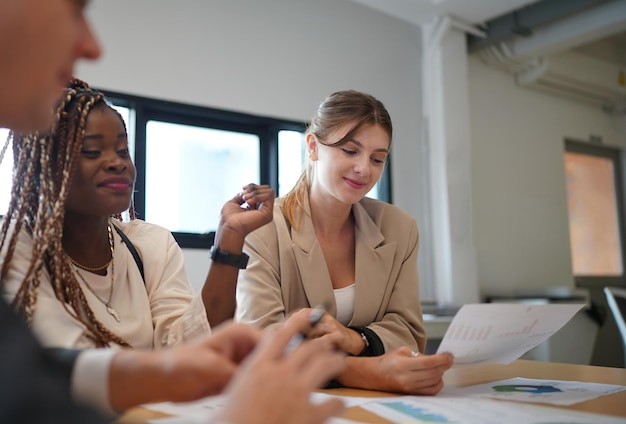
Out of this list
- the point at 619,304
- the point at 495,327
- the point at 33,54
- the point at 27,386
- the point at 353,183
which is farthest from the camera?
the point at 619,304

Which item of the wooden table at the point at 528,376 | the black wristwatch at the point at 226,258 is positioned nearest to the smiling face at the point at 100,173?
the black wristwatch at the point at 226,258

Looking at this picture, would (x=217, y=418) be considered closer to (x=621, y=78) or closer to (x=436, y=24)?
(x=436, y=24)

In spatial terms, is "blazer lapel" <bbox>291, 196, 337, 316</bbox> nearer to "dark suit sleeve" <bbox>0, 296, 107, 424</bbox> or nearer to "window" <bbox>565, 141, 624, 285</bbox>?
"dark suit sleeve" <bbox>0, 296, 107, 424</bbox>

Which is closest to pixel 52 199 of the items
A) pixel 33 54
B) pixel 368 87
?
pixel 33 54

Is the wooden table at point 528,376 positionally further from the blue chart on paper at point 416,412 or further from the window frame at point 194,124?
the window frame at point 194,124

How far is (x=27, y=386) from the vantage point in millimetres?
408

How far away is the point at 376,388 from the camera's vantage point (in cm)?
121

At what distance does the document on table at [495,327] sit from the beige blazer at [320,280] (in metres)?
0.27

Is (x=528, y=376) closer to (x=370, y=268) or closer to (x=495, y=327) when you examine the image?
(x=495, y=327)

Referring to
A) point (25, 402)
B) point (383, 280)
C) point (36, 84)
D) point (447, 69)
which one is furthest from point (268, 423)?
point (447, 69)

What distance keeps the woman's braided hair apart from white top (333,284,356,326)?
2.29 feet

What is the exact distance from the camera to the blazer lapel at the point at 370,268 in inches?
66.3

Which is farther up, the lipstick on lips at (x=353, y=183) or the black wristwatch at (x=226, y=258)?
the lipstick on lips at (x=353, y=183)

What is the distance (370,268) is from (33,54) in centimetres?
132
